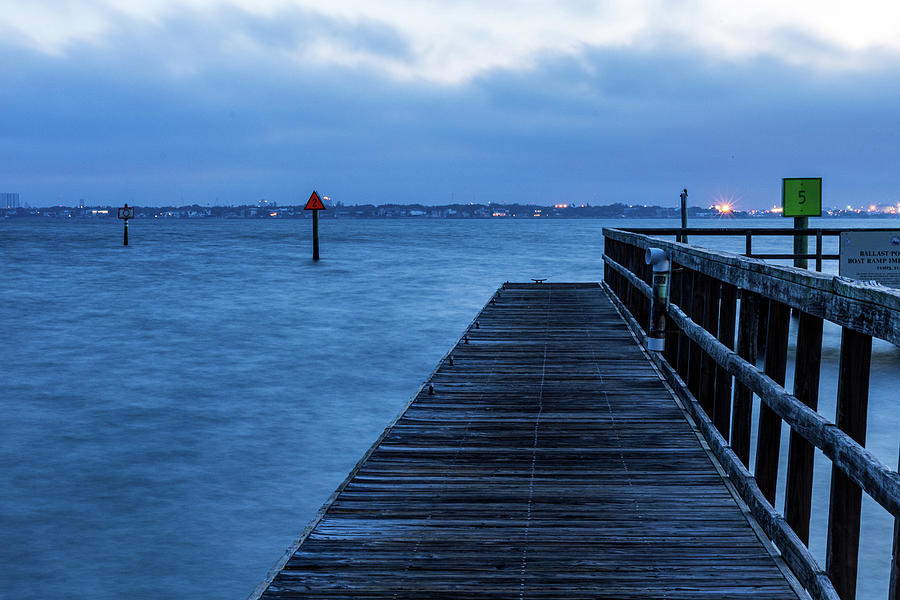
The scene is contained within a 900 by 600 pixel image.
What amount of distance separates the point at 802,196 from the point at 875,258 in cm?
1697

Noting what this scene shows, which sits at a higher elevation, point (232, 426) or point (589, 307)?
point (589, 307)

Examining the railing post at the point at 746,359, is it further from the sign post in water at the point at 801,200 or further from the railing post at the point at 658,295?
the sign post in water at the point at 801,200

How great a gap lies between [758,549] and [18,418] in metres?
11.7

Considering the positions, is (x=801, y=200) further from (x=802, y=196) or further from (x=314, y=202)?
(x=314, y=202)

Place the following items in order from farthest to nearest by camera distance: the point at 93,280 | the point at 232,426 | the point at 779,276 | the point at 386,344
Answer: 1. the point at 93,280
2. the point at 386,344
3. the point at 232,426
4. the point at 779,276

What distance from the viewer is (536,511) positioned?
5117 mm

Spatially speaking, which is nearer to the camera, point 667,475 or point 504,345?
point 667,475

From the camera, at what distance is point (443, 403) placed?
26.9ft

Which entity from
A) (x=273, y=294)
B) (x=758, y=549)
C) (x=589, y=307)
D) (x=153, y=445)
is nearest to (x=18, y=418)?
(x=153, y=445)

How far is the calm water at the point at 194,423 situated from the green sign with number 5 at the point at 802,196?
11.8ft

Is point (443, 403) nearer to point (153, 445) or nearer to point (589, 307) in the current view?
point (153, 445)

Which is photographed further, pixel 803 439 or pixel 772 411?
pixel 772 411

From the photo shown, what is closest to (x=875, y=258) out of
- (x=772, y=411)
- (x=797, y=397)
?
(x=772, y=411)

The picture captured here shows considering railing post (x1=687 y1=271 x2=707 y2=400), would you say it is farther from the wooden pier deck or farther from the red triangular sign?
the red triangular sign
